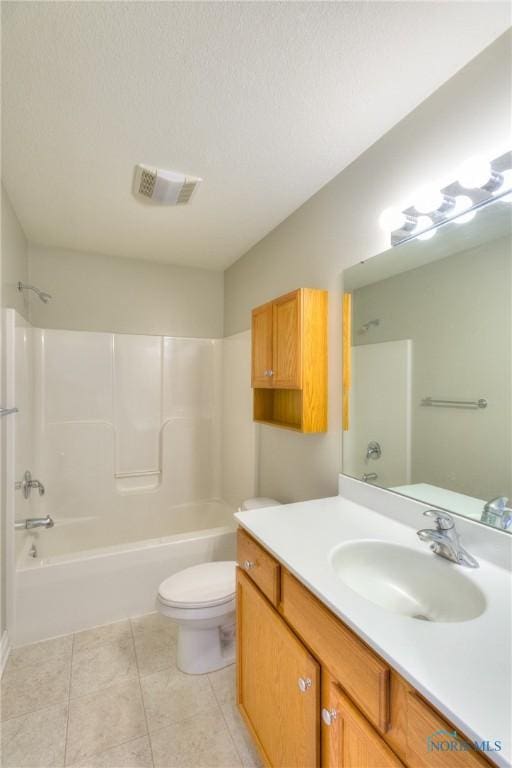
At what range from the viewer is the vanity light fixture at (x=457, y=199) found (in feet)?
3.44

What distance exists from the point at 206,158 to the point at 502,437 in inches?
64.1

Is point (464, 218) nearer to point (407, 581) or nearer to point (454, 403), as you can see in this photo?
point (454, 403)

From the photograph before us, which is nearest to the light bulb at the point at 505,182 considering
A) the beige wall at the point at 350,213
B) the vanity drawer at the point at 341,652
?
the beige wall at the point at 350,213

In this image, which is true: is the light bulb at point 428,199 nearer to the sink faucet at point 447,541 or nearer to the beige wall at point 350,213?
the beige wall at point 350,213

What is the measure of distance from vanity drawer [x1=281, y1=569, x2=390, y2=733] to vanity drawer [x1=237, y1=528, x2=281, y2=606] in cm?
5


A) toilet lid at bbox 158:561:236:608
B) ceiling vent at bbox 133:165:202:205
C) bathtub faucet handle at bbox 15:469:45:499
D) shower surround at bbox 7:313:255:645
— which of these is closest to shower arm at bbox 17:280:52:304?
shower surround at bbox 7:313:255:645

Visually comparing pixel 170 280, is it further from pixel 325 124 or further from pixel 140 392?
pixel 325 124

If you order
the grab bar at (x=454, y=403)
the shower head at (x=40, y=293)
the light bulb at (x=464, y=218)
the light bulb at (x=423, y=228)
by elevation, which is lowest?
the grab bar at (x=454, y=403)

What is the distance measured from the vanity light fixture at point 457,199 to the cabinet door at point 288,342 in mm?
555

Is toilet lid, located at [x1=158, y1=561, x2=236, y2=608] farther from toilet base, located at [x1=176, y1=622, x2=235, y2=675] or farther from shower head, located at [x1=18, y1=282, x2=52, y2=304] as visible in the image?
shower head, located at [x1=18, y1=282, x2=52, y2=304]

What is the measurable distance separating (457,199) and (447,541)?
42.5 inches

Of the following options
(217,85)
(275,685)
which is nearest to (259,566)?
(275,685)

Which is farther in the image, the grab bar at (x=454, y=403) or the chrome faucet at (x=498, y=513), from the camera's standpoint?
the grab bar at (x=454, y=403)

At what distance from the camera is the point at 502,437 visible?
1.06 meters
